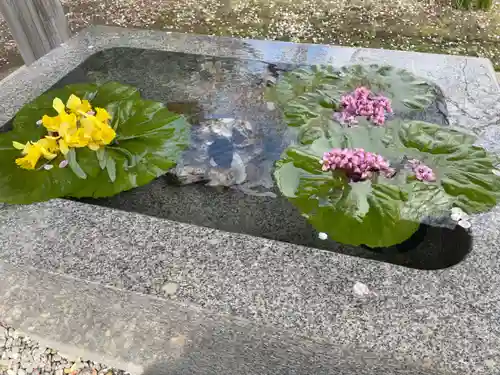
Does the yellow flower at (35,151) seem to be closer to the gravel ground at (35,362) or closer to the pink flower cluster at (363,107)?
the gravel ground at (35,362)

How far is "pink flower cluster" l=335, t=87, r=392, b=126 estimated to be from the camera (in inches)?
59.9

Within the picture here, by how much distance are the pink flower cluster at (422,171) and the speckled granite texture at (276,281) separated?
18 centimetres

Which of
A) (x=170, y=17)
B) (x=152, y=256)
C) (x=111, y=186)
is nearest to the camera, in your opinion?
(x=152, y=256)

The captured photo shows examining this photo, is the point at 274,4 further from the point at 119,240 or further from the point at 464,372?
the point at 464,372

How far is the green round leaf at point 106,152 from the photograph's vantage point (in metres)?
1.37

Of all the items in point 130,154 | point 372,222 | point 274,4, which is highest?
point 130,154

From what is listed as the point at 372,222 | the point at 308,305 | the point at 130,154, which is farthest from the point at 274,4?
the point at 308,305

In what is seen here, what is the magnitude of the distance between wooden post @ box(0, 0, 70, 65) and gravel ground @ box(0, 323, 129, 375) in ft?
4.60

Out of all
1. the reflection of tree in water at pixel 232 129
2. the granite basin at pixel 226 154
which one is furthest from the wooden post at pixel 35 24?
the reflection of tree in water at pixel 232 129

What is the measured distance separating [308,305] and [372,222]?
332 millimetres

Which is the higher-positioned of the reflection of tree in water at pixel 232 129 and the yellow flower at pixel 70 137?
the yellow flower at pixel 70 137

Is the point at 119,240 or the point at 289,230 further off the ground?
the point at 119,240

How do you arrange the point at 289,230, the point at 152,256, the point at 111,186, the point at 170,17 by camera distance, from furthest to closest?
the point at 170,17 → the point at 111,186 → the point at 289,230 → the point at 152,256

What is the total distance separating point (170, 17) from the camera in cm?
379
